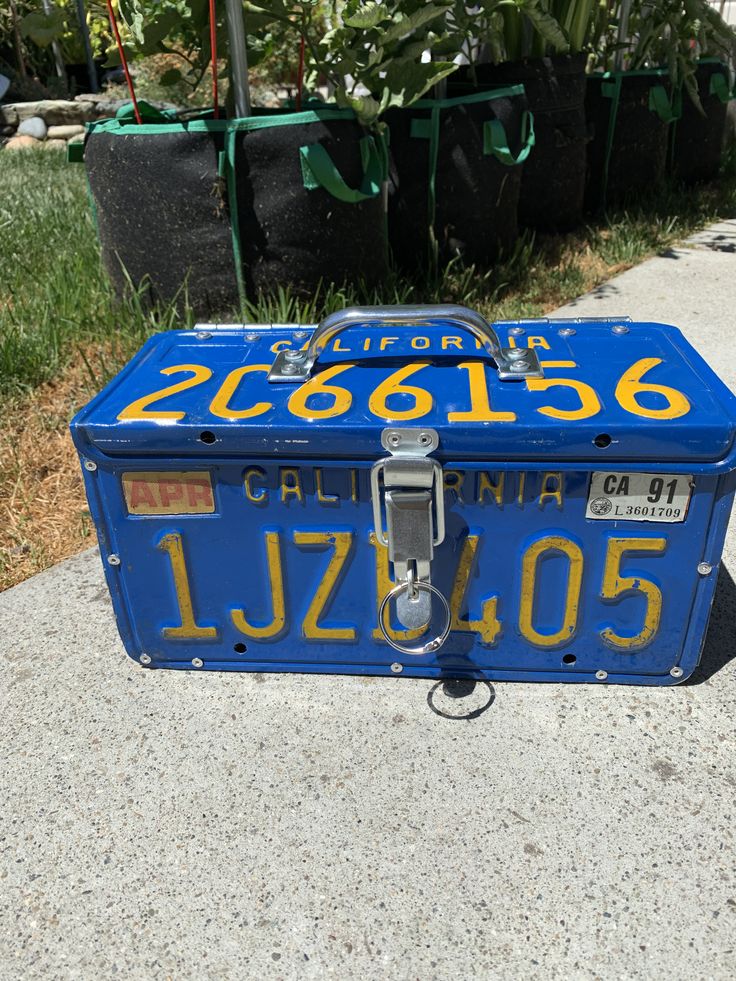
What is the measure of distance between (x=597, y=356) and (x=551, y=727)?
0.64m

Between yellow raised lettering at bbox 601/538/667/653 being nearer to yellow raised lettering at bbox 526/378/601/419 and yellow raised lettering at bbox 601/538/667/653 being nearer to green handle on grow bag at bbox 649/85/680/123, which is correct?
yellow raised lettering at bbox 526/378/601/419

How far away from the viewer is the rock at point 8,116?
311 inches

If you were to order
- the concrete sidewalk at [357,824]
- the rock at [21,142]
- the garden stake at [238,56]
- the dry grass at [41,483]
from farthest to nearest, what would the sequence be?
the rock at [21,142]
the garden stake at [238,56]
the dry grass at [41,483]
the concrete sidewalk at [357,824]

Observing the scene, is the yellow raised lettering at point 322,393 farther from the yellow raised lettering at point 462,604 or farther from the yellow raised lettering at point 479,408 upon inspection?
the yellow raised lettering at point 462,604

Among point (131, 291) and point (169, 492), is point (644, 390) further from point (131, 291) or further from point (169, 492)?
point (131, 291)

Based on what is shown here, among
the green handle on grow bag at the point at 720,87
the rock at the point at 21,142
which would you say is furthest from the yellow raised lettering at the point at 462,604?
the rock at the point at 21,142

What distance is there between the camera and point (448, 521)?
132 cm

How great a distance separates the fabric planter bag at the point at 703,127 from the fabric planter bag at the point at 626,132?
0.22m

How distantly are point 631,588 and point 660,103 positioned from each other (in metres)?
3.57

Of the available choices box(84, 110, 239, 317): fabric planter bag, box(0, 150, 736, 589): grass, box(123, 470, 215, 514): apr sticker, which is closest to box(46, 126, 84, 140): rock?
box(0, 150, 736, 589): grass

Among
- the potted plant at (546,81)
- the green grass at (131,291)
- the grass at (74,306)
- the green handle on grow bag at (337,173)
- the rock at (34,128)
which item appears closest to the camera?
the grass at (74,306)

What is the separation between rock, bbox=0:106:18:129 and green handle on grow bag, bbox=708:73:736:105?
6539 millimetres

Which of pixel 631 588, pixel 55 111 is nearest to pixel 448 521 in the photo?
pixel 631 588

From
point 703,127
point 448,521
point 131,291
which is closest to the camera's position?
point 448,521
